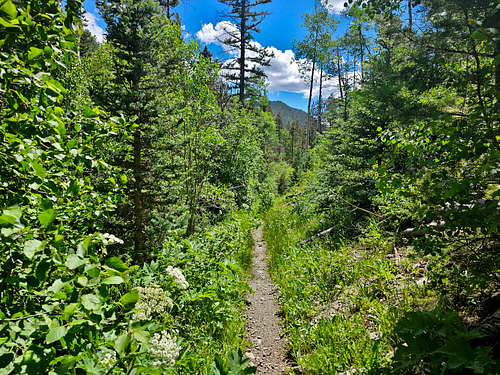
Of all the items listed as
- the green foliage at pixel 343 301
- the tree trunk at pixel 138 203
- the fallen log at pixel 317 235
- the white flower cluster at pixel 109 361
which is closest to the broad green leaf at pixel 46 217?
the white flower cluster at pixel 109 361

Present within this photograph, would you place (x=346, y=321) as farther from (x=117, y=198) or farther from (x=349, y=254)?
(x=117, y=198)

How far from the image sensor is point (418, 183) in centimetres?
277

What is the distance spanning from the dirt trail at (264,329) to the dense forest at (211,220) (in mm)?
196

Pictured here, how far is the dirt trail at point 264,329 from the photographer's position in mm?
3991

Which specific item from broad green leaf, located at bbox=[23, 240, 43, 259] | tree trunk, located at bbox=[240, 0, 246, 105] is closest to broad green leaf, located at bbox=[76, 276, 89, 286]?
broad green leaf, located at bbox=[23, 240, 43, 259]

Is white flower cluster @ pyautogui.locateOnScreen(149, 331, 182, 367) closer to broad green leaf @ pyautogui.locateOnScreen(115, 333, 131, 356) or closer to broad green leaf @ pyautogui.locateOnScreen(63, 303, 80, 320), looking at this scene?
broad green leaf @ pyautogui.locateOnScreen(115, 333, 131, 356)

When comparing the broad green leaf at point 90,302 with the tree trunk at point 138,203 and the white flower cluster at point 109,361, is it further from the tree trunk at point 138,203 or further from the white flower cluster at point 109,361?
the tree trunk at point 138,203

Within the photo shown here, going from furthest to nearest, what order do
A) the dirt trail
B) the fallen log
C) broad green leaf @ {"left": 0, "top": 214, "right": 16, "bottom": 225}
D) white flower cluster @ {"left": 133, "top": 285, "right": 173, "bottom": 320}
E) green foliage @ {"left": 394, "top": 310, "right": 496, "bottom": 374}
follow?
the fallen log, the dirt trail, white flower cluster @ {"left": 133, "top": 285, "right": 173, "bottom": 320}, green foliage @ {"left": 394, "top": 310, "right": 496, "bottom": 374}, broad green leaf @ {"left": 0, "top": 214, "right": 16, "bottom": 225}

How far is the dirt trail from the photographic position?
13.1 feet

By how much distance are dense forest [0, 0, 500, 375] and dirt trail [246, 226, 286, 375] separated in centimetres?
→ 20

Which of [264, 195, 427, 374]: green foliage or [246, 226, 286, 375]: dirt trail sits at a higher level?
[264, 195, 427, 374]: green foliage

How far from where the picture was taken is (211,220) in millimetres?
10430

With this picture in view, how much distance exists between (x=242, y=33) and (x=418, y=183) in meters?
18.3

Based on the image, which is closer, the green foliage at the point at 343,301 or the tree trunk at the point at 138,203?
the green foliage at the point at 343,301
